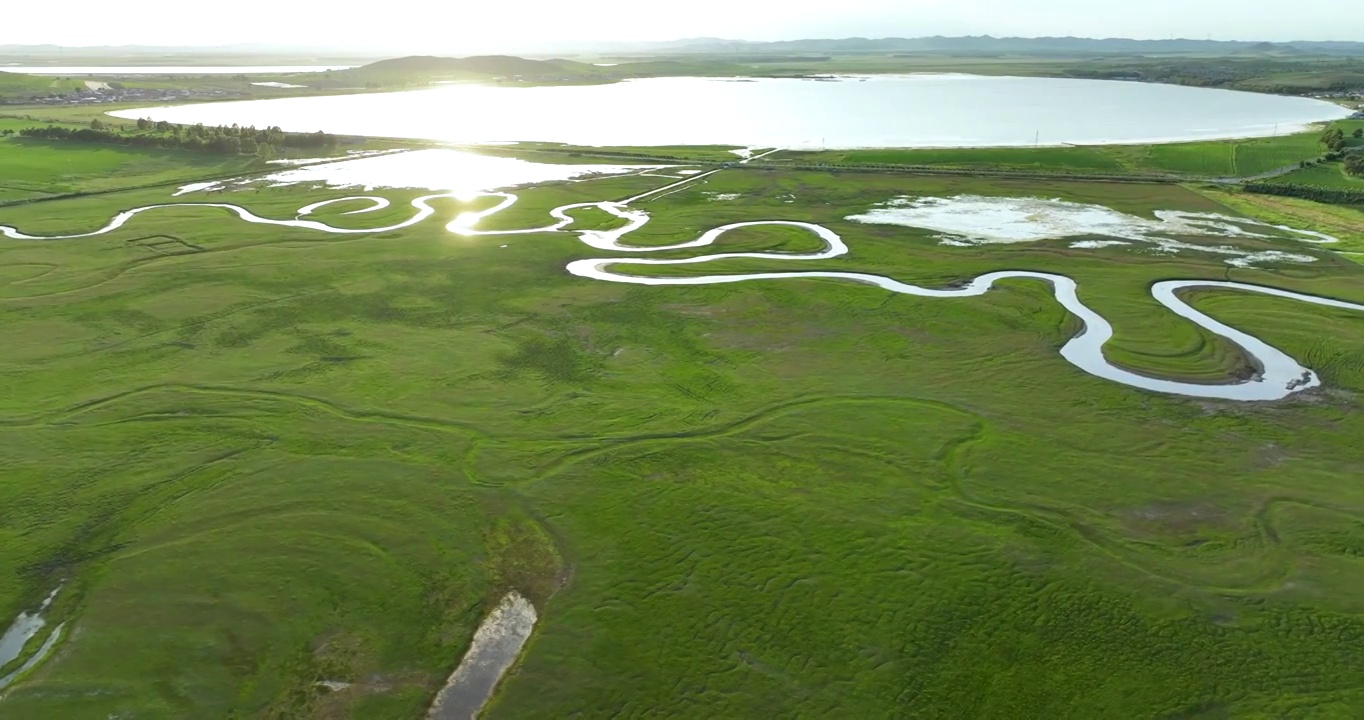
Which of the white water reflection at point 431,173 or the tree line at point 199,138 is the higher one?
the tree line at point 199,138

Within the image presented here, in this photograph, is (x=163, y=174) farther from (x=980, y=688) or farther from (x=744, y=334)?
(x=980, y=688)

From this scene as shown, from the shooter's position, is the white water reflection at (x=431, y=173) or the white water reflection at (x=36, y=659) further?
the white water reflection at (x=431, y=173)

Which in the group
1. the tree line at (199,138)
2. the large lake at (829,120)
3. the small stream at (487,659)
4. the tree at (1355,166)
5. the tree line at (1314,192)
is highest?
the large lake at (829,120)

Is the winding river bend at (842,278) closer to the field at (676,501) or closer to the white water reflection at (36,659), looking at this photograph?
the field at (676,501)

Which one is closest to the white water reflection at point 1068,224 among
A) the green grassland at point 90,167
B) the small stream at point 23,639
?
the small stream at point 23,639

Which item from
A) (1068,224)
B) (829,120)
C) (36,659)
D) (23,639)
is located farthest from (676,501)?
(829,120)

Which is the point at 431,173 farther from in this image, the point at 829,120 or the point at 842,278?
the point at 829,120

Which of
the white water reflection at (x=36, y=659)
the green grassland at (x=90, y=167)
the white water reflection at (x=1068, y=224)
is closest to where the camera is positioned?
the white water reflection at (x=36, y=659)

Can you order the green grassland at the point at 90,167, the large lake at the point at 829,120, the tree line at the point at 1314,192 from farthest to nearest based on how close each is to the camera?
the large lake at the point at 829,120, the green grassland at the point at 90,167, the tree line at the point at 1314,192
